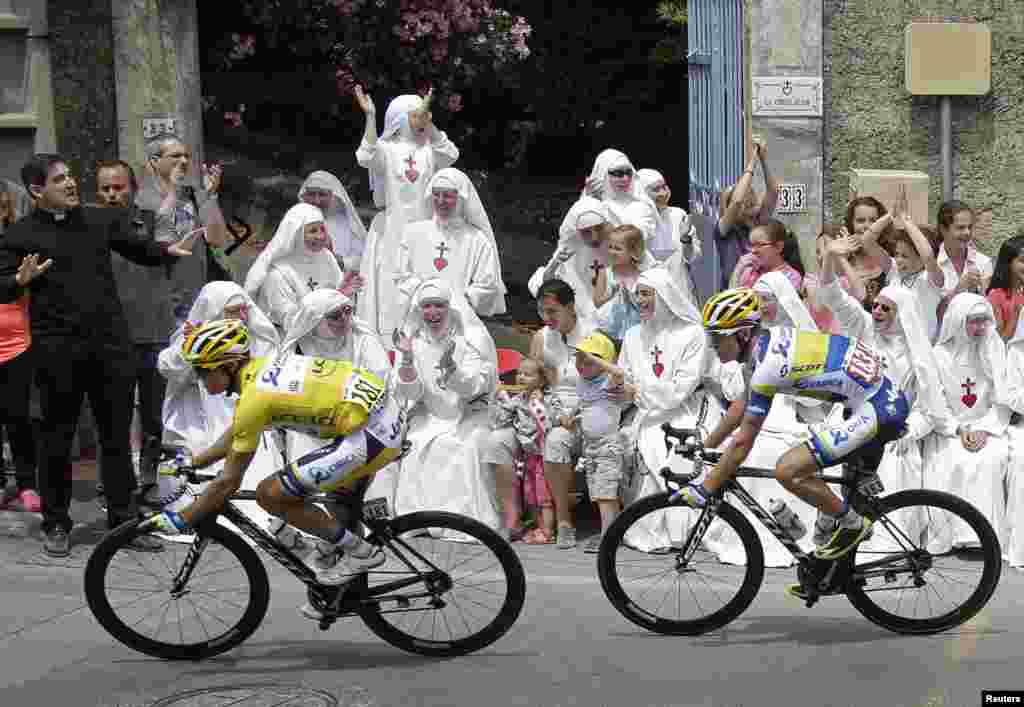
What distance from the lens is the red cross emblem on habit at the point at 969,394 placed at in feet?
35.9

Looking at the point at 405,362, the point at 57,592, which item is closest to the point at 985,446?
the point at 405,362

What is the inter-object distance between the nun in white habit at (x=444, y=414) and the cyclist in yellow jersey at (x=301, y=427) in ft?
8.96

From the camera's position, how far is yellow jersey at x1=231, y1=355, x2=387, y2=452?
27.1 ft

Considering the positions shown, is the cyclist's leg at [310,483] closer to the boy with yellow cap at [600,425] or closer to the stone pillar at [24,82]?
the boy with yellow cap at [600,425]

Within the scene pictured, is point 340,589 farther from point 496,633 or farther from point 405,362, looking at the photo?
point 405,362

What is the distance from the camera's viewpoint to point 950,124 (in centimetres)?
1415

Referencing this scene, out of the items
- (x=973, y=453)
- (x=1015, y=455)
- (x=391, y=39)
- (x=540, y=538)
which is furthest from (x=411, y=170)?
(x=1015, y=455)

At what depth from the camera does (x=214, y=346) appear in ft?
27.4

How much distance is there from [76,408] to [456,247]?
3.07 metres

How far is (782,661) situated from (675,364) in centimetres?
292

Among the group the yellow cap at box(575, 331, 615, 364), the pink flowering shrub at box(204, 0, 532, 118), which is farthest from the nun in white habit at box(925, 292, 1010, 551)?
the pink flowering shrub at box(204, 0, 532, 118)

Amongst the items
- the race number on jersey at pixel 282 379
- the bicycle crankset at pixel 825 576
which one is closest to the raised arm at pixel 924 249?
the bicycle crankset at pixel 825 576

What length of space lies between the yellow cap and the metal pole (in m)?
4.15

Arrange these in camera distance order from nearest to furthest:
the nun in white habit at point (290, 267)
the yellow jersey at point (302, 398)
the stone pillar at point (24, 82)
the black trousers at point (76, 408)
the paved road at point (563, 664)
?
the paved road at point (563, 664)
the yellow jersey at point (302, 398)
the black trousers at point (76, 408)
the nun in white habit at point (290, 267)
the stone pillar at point (24, 82)
